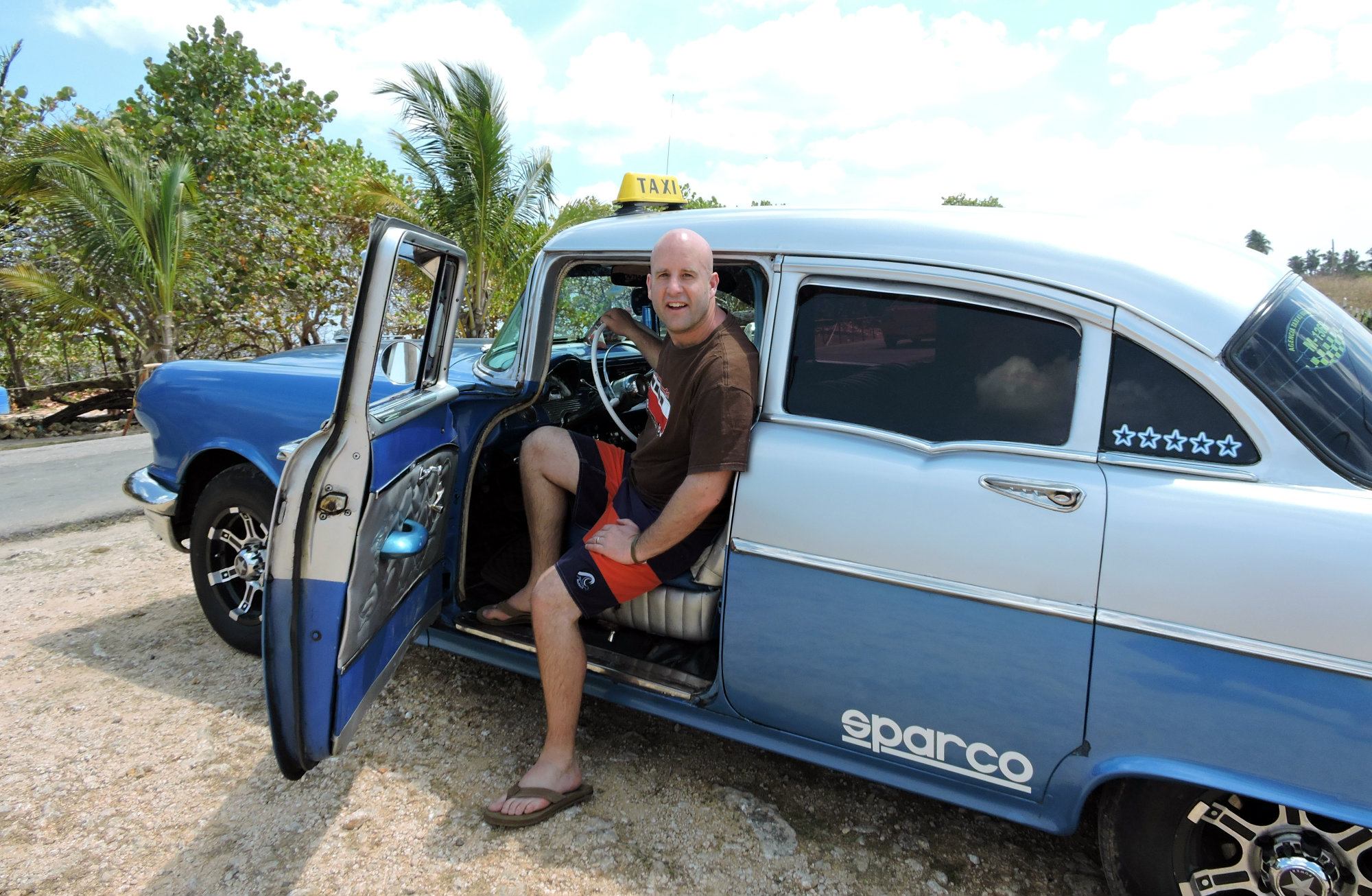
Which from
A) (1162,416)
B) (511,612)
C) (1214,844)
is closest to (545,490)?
(511,612)

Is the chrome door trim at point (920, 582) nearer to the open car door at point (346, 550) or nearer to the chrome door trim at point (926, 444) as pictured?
the chrome door trim at point (926, 444)

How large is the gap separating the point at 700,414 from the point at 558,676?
39.8 inches

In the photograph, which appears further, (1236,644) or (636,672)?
(636,672)

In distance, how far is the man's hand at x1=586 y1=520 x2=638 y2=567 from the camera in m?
2.61

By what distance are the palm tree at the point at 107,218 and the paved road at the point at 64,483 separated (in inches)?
105

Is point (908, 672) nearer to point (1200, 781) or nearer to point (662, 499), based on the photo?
point (1200, 781)

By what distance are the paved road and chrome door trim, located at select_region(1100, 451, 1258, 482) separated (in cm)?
542

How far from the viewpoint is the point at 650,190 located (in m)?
3.39

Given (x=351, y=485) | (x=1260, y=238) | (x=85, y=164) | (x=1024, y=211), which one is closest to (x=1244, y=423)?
(x=1024, y=211)

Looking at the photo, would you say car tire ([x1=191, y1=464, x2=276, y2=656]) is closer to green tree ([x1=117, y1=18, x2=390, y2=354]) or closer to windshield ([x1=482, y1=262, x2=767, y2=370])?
windshield ([x1=482, y1=262, x2=767, y2=370])

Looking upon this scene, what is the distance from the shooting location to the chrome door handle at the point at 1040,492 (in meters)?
2.01

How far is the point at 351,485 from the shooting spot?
2.27 m

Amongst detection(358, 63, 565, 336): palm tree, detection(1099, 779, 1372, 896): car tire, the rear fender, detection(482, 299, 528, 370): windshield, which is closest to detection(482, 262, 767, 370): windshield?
detection(482, 299, 528, 370): windshield

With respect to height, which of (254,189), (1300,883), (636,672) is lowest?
(1300,883)
